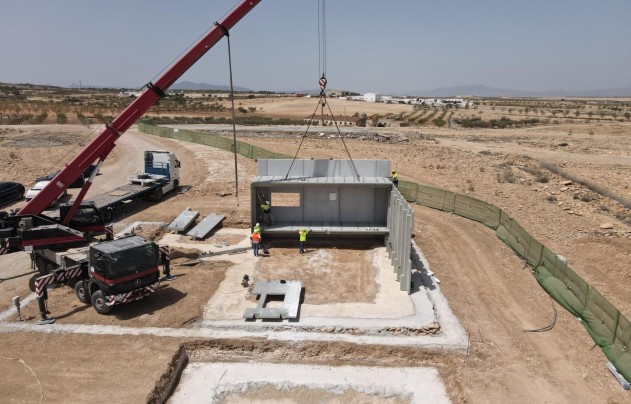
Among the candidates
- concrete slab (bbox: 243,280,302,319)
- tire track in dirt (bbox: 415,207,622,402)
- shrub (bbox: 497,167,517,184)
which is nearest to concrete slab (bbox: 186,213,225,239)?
concrete slab (bbox: 243,280,302,319)

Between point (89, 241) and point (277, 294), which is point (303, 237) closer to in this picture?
point (277, 294)

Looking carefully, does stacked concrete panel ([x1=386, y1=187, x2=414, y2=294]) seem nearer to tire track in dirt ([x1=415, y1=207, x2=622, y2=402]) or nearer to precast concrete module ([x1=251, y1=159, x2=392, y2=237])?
precast concrete module ([x1=251, y1=159, x2=392, y2=237])

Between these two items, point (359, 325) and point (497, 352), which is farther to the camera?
point (359, 325)

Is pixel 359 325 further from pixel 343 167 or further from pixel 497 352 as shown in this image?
pixel 343 167

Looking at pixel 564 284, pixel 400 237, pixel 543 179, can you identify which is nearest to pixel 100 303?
pixel 400 237

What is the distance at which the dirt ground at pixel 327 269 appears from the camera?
51.7 feet

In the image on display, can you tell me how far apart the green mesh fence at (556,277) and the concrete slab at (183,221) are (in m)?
13.2

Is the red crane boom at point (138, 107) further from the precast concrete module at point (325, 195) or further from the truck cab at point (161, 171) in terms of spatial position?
the truck cab at point (161, 171)

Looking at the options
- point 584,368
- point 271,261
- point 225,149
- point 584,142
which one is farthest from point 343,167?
point 584,142

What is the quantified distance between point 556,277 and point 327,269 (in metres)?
8.68

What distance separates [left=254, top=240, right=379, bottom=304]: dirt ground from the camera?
1577 centimetres

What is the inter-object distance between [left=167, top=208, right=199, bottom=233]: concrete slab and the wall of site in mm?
14211

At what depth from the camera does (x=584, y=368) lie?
12125 mm

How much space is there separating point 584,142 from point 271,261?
50.2 meters
